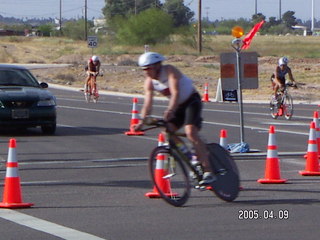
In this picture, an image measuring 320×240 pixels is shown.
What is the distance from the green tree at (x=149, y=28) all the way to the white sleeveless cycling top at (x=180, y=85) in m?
79.3

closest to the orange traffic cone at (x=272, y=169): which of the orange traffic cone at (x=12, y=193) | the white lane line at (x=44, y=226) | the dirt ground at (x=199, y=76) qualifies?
the orange traffic cone at (x=12, y=193)

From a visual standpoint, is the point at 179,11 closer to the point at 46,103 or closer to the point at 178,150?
the point at 46,103

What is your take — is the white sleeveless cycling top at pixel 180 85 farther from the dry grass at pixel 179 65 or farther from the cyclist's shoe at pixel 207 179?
the dry grass at pixel 179 65

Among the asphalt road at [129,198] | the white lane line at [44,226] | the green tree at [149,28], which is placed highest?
the green tree at [149,28]

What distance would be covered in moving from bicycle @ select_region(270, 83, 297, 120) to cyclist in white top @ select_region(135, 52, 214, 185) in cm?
1520

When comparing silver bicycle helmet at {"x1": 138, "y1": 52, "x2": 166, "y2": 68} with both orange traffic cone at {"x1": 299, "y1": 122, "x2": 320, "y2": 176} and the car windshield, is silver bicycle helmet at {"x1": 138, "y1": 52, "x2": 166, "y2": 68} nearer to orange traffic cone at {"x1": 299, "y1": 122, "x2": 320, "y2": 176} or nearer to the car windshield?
orange traffic cone at {"x1": 299, "y1": 122, "x2": 320, "y2": 176}

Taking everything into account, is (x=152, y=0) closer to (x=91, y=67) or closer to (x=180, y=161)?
(x=91, y=67)

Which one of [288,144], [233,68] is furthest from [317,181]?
[288,144]

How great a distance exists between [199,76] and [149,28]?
37.9 meters

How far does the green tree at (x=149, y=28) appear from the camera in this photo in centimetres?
8906

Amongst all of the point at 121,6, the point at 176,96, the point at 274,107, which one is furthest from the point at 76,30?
the point at 176,96

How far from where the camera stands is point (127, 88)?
46094mm

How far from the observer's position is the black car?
1931cm

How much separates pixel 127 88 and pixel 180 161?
118 feet
